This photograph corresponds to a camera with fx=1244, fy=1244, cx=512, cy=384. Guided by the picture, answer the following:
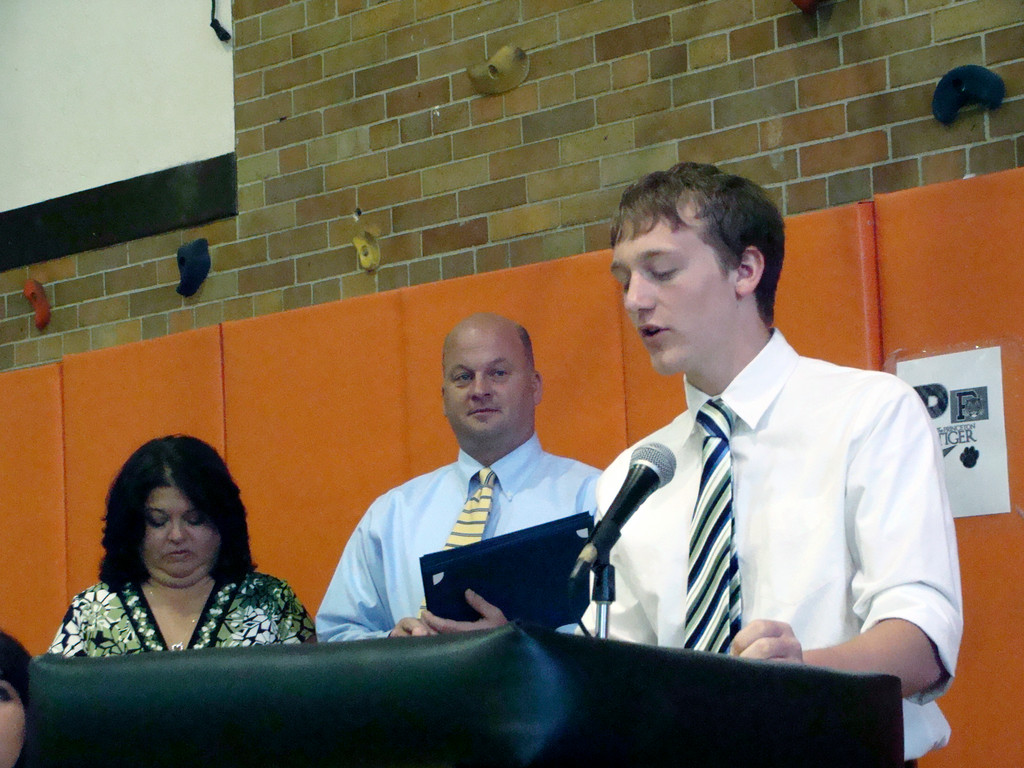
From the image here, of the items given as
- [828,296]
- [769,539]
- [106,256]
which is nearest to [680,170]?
[769,539]

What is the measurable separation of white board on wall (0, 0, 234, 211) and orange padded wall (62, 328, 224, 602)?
2.77ft

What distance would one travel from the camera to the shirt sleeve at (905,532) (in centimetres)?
127

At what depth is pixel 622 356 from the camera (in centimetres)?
302

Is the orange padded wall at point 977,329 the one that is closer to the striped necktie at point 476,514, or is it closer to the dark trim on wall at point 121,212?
the striped necktie at point 476,514

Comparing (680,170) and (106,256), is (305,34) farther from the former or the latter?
(680,170)

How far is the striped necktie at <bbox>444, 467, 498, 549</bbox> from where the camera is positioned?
2.70m

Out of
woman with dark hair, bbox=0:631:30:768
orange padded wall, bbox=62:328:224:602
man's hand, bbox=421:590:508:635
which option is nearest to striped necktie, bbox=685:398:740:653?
man's hand, bbox=421:590:508:635

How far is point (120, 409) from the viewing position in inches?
153

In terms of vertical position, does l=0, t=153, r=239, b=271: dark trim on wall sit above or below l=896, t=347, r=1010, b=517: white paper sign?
above

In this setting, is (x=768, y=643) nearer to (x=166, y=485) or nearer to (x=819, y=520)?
(x=819, y=520)

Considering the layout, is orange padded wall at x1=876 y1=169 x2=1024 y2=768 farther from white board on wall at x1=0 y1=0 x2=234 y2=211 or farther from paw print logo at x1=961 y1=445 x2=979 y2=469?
white board on wall at x1=0 y1=0 x2=234 y2=211

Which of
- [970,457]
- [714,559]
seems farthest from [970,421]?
[714,559]

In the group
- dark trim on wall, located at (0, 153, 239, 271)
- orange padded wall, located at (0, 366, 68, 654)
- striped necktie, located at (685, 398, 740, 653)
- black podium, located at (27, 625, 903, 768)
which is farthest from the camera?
dark trim on wall, located at (0, 153, 239, 271)

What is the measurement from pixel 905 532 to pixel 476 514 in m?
1.50
